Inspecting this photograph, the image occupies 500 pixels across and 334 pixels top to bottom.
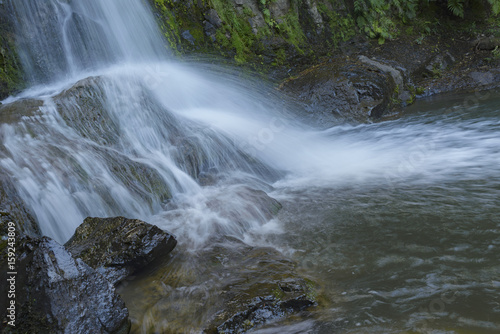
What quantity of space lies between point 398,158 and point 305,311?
458 centimetres

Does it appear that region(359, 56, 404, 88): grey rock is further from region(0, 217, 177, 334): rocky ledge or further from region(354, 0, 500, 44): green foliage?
region(0, 217, 177, 334): rocky ledge

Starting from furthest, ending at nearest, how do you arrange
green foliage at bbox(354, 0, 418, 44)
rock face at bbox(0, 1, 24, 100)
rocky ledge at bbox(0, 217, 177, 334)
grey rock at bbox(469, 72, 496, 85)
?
green foliage at bbox(354, 0, 418, 44) < grey rock at bbox(469, 72, 496, 85) < rock face at bbox(0, 1, 24, 100) < rocky ledge at bbox(0, 217, 177, 334)

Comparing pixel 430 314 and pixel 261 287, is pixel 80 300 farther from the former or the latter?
pixel 430 314

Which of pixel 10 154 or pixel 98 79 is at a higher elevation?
pixel 98 79

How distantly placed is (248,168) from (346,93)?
4.26 meters

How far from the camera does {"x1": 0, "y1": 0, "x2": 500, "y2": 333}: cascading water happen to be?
11.0 ft

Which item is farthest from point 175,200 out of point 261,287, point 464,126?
point 464,126

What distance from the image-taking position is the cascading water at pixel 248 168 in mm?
3350

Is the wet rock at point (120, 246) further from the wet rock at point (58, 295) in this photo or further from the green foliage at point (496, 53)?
the green foliage at point (496, 53)

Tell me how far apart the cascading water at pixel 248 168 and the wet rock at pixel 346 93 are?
22.6 inches

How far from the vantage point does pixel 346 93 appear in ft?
32.4

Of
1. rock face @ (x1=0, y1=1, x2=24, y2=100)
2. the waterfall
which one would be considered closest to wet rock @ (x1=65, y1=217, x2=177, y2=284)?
rock face @ (x1=0, y1=1, x2=24, y2=100)

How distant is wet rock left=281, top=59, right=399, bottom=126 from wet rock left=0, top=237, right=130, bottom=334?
7.78 metres

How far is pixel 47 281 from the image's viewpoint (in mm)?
2916
